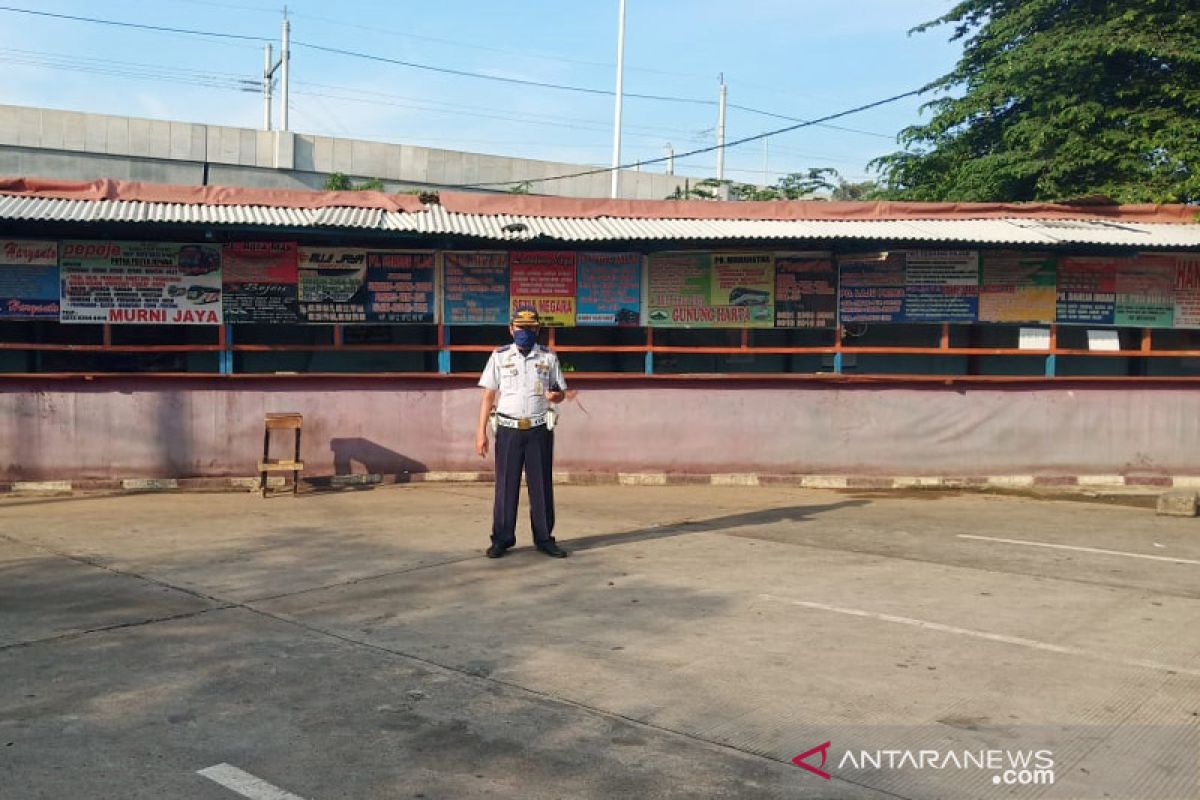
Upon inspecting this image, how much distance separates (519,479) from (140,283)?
5643mm

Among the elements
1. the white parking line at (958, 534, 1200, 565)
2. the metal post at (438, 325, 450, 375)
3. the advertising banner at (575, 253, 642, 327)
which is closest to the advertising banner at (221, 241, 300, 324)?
the metal post at (438, 325, 450, 375)

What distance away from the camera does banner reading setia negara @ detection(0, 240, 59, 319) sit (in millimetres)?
10695

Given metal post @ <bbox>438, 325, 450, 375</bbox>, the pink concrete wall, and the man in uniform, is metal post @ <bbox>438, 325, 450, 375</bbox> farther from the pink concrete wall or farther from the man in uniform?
the man in uniform

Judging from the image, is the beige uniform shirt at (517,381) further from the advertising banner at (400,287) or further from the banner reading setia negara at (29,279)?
the banner reading setia negara at (29,279)

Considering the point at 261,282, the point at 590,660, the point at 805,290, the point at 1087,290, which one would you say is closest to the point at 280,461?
the point at 261,282

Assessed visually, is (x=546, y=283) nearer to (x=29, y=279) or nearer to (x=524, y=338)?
(x=524, y=338)

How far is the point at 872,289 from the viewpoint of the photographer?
39.7 feet

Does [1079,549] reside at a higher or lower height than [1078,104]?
lower

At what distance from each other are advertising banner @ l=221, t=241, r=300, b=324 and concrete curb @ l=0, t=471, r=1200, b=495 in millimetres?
1790

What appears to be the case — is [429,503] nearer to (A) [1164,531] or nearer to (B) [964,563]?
(B) [964,563]

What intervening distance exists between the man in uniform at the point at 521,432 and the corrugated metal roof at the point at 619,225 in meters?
3.50

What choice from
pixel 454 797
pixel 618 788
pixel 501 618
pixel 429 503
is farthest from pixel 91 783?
pixel 429 503

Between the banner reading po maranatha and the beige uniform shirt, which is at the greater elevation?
the banner reading po maranatha

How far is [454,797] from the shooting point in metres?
3.57
